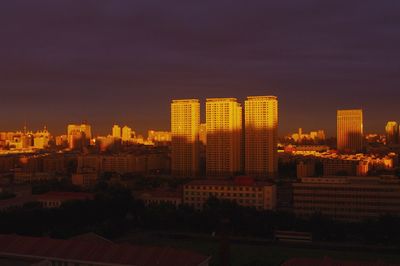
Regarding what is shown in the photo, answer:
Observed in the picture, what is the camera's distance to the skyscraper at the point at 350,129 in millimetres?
31641

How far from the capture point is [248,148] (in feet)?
65.7

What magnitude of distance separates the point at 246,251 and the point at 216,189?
379 centimetres

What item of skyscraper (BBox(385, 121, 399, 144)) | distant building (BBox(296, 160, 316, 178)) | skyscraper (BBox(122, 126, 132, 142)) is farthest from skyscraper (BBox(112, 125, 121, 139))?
distant building (BBox(296, 160, 316, 178))

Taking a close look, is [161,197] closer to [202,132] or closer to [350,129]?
[202,132]

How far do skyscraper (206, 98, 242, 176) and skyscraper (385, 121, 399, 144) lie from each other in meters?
23.2

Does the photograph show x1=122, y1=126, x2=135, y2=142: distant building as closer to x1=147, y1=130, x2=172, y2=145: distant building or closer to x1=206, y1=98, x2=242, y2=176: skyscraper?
x1=147, y1=130, x2=172, y2=145: distant building

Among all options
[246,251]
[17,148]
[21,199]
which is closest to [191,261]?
[246,251]

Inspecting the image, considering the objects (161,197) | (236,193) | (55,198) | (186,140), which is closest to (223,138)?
(186,140)

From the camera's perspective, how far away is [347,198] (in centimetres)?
1023

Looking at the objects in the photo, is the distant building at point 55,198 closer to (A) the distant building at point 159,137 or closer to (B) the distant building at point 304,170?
(B) the distant building at point 304,170

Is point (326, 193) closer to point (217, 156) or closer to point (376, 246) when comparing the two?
point (376, 246)

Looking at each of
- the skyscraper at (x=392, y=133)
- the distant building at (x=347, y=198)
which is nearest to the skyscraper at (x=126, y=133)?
the skyscraper at (x=392, y=133)

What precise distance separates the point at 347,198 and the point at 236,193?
2.46m

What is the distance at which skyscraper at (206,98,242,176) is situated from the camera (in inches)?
787
